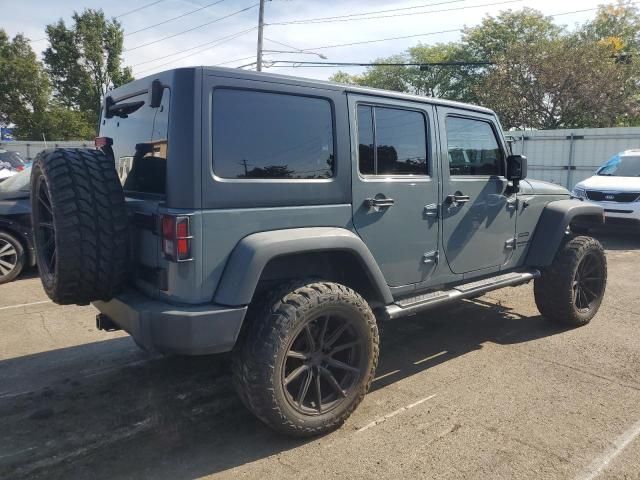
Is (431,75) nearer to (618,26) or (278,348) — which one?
(618,26)

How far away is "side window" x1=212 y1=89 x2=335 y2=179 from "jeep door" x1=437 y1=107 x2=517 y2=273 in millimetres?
1163

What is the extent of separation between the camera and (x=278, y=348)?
2816mm

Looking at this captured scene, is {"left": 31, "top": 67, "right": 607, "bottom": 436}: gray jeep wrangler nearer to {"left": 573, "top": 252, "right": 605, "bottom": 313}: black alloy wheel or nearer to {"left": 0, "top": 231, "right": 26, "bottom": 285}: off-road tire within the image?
{"left": 573, "top": 252, "right": 605, "bottom": 313}: black alloy wheel

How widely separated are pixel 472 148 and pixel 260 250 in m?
2.31

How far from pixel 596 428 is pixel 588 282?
2455 mm

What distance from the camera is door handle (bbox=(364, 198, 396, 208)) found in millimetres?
3369

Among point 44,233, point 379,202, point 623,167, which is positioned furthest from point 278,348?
point 623,167

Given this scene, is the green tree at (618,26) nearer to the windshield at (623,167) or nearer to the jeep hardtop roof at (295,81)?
the windshield at (623,167)

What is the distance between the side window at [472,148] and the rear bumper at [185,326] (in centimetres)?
217

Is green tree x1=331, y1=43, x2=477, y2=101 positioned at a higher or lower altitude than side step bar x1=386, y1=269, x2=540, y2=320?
higher

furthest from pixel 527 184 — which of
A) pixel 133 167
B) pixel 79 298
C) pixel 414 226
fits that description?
pixel 79 298

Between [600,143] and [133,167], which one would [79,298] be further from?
[600,143]

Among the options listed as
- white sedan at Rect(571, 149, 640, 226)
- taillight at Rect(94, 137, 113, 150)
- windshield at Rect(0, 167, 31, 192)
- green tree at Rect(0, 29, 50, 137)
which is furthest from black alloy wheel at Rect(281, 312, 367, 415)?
green tree at Rect(0, 29, 50, 137)

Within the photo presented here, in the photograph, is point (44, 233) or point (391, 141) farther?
point (391, 141)
